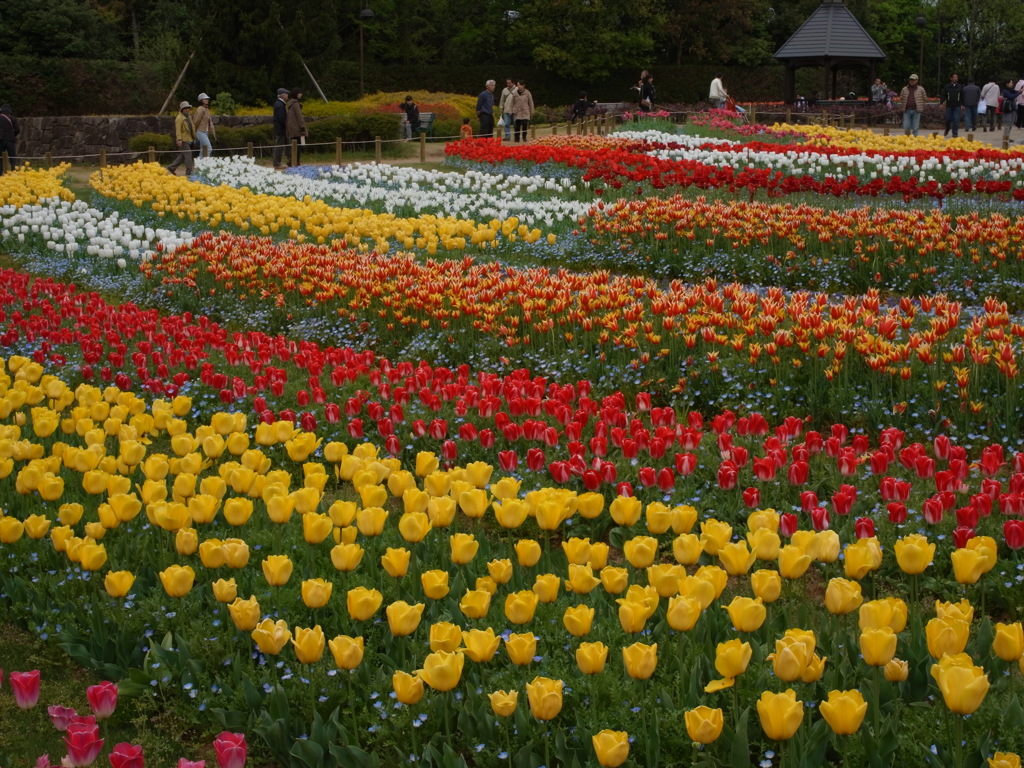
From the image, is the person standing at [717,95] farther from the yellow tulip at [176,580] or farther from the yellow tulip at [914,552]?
the yellow tulip at [176,580]

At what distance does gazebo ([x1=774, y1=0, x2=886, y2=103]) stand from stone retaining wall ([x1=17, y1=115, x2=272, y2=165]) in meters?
20.7

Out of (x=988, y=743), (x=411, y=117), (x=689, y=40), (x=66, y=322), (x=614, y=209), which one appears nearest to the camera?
(x=988, y=743)

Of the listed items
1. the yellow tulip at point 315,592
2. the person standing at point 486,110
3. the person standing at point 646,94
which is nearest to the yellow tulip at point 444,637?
the yellow tulip at point 315,592

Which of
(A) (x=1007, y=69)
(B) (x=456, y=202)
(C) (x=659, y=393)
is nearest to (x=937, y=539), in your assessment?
(C) (x=659, y=393)

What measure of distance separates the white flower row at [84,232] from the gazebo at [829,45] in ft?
99.8

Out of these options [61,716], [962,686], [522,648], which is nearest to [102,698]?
[61,716]

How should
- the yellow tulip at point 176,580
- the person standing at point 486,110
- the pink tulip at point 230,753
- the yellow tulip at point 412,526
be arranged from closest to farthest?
the pink tulip at point 230,753 < the yellow tulip at point 176,580 < the yellow tulip at point 412,526 < the person standing at point 486,110

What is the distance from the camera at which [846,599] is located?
3.26 meters

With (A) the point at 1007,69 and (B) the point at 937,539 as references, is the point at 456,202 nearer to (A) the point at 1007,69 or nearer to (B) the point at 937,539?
(B) the point at 937,539

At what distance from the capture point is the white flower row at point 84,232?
14.2m

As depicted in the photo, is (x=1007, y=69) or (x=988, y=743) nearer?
(x=988, y=743)

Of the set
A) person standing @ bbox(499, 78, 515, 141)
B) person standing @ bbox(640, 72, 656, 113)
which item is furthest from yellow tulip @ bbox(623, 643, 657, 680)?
person standing @ bbox(640, 72, 656, 113)

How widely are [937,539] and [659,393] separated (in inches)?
126

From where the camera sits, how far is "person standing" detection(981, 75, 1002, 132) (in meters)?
35.2
